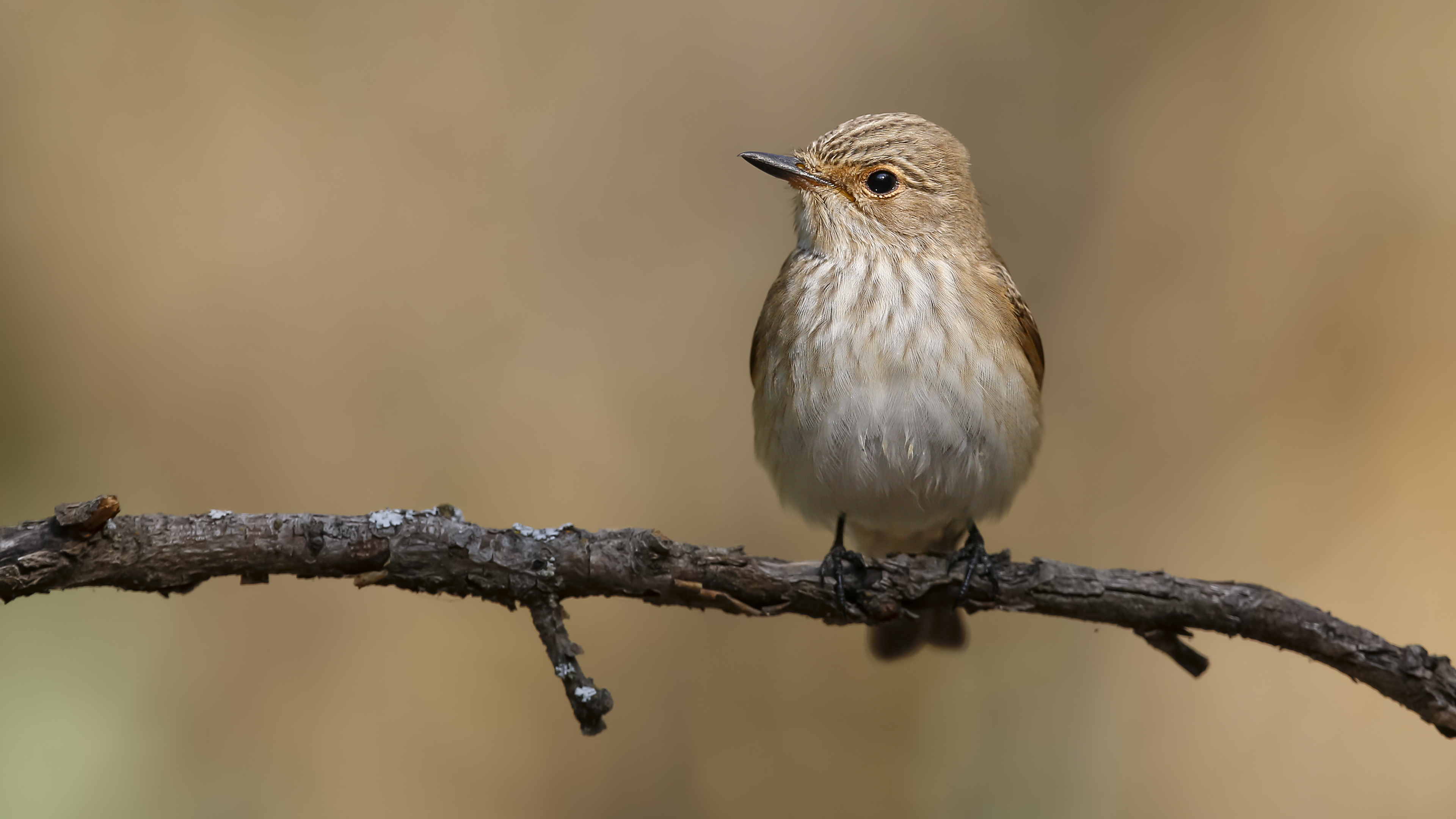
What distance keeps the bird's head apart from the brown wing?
26cm

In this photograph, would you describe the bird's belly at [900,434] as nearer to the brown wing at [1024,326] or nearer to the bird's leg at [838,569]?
the brown wing at [1024,326]

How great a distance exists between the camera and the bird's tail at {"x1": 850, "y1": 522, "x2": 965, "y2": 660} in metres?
4.98

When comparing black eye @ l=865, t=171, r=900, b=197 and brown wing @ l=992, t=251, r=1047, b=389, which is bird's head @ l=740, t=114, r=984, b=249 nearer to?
black eye @ l=865, t=171, r=900, b=197

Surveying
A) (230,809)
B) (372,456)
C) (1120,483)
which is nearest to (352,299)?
(372,456)

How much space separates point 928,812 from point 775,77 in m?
4.17

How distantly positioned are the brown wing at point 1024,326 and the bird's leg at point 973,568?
99 centimetres

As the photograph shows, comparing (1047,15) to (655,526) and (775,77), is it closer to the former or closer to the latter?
(775,77)

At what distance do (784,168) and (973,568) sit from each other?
71.9 inches

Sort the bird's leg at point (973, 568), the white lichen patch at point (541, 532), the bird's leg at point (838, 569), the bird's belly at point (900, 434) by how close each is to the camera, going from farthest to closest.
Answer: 1. the bird's belly at point (900, 434)
2. the bird's leg at point (973, 568)
3. the bird's leg at point (838, 569)
4. the white lichen patch at point (541, 532)

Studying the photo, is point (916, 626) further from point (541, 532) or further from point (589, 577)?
point (541, 532)

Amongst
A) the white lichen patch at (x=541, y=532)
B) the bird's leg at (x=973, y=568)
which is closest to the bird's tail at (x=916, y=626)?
the bird's leg at (x=973, y=568)

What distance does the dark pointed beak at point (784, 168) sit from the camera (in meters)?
4.30

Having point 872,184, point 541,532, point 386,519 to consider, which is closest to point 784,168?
point 872,184

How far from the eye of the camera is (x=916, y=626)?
4988 mm
